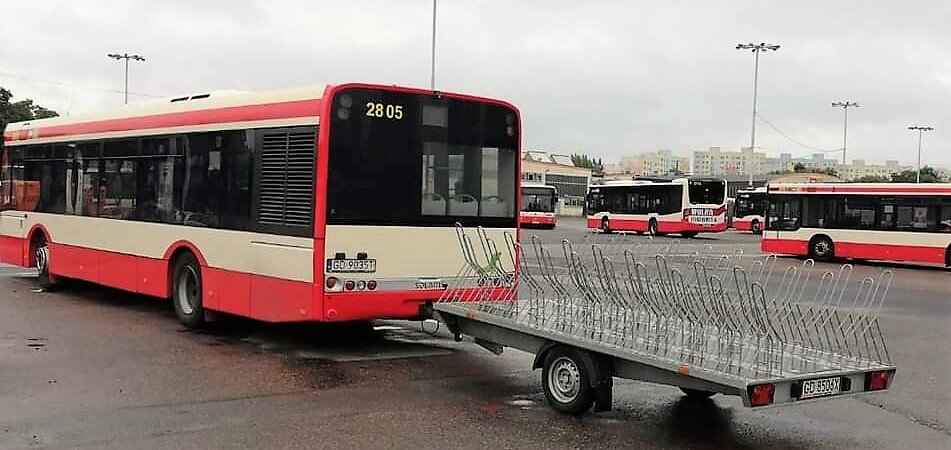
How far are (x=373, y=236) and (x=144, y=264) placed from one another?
448 cm

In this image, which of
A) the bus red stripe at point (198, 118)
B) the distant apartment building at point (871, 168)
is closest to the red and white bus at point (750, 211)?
the bus red stripe at point (198, 118)

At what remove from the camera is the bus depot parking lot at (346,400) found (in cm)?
704

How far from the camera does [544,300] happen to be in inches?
364

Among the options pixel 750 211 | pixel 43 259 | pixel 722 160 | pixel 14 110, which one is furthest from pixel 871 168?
pixel 43 259

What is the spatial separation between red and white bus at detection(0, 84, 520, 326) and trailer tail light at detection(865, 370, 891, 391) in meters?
4.85

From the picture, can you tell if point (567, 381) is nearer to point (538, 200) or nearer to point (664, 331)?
point (664, 331)

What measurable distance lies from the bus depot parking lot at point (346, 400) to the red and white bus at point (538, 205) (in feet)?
130

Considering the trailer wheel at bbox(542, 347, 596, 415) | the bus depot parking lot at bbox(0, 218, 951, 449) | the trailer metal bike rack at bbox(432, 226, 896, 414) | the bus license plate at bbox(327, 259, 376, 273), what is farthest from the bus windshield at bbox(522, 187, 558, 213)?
the trailer wheel at bbox(542, 347, 596, 415)

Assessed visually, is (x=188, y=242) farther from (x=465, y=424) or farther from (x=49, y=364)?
(x=465, y=424)

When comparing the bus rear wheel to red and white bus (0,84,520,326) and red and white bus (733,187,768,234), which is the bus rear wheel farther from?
red and white bus (733,187,768,234)

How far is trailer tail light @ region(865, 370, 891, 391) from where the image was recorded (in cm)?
700

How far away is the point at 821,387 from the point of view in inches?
262

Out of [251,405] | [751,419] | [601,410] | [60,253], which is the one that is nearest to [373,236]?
[251,405]

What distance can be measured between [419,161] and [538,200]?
137 ft
